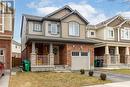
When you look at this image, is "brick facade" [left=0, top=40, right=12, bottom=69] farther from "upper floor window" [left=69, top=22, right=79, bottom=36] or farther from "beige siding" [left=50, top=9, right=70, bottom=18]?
"upper floor window" [left=69, top=22, right=79, bottom=36]

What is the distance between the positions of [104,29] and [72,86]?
2272cm

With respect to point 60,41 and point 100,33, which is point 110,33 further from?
point 60,41

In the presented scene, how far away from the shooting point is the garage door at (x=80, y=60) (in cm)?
2884

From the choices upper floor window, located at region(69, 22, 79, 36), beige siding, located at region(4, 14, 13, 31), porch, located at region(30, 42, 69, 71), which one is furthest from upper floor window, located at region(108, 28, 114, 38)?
beige siding, located at region(4, 14, 13, 31)

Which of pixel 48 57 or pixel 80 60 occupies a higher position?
pixel 48 57

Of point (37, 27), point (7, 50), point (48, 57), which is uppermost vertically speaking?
point (37, 27)

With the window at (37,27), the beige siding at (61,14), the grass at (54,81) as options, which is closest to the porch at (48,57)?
the window at (37,27)

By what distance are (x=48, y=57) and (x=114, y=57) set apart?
37.8 feet

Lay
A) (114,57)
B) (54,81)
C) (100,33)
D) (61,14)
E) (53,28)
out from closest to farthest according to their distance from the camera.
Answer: (54,81) → (53,28) → (61,14) → (114,57) → (100,33)

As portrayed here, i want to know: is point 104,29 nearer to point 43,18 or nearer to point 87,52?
point 87,52

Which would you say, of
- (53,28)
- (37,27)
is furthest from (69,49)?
(37,27)

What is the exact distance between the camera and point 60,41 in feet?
91.8

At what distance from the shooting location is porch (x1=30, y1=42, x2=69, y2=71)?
26344 millimetres

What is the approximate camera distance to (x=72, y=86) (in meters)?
15.0
